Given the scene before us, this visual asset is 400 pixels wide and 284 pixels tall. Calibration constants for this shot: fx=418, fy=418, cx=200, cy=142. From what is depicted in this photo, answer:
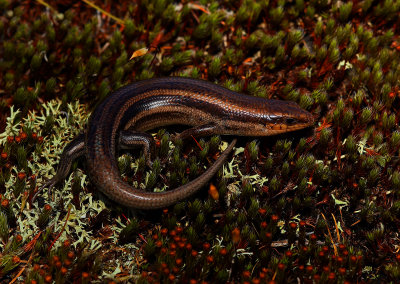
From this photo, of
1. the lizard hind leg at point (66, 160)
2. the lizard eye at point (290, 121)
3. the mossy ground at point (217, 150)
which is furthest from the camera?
the lizard eye at point (290, 121)

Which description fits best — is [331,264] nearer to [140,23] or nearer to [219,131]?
[219,131]

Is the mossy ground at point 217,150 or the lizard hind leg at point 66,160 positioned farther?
the lizard hind leg at point 66,160

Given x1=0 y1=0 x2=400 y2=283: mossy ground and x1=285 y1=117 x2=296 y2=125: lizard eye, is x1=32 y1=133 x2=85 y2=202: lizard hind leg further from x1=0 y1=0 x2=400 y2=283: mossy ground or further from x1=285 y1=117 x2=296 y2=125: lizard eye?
x1=285 y1=117 x2=296 y2=125: lizard eye

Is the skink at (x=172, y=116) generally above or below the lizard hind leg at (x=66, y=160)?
above

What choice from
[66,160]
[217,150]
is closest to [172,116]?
[217,150]

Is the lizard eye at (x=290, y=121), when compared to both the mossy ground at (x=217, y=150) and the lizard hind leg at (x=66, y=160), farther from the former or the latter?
the lizard hind leg at (x=66, y=160)

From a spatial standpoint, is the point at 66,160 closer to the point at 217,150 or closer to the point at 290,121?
the point at 217,150

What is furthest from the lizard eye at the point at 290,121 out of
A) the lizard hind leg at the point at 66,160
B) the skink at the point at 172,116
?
the lizard hind leg at the point at 66,160
